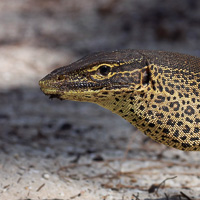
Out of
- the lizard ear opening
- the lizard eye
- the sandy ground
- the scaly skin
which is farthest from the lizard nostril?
the sandy ground

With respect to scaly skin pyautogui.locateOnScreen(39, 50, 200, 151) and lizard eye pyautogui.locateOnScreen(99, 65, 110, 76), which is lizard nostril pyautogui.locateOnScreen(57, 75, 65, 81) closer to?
scaly skin pyautogui.locateOnScreen(39, 50, 200, 151)

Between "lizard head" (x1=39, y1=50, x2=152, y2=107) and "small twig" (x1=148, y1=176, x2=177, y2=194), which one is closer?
"lizard head" (x1=39, y1=50, x2=152, y2=107)

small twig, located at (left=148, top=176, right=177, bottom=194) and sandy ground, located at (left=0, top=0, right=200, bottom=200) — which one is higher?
sandy ground, located at (left=0, top=0, right=200, bottom=200)

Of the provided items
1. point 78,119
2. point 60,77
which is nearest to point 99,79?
point 60,77

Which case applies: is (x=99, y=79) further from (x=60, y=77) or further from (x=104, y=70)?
(x=60, y=77)

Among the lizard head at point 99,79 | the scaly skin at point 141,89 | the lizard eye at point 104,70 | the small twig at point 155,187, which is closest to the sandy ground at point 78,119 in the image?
the small twig at point 155,187

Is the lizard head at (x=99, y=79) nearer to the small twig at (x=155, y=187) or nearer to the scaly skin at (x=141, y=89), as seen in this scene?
the scaly skin at (x=141, y=89)
